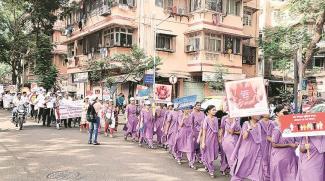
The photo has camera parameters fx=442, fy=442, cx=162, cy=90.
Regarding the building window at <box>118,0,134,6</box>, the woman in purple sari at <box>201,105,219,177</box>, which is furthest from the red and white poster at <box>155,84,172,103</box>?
the building window at <box>118,0,134,6</box>

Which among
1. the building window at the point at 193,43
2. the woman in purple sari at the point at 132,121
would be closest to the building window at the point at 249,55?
the building window at the point at 193,43

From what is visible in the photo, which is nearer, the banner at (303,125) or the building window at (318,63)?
the banner at (303,125)

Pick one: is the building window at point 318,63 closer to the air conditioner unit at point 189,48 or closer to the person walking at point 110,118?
the air conditioner unit at point 189,48

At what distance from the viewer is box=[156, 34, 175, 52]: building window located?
30.6m

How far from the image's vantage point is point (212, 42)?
31578 mm

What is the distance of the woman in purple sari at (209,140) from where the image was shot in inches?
414

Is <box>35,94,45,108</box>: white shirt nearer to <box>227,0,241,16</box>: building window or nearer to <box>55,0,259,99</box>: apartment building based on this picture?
<box>55,0,259,99</box>: apartment building

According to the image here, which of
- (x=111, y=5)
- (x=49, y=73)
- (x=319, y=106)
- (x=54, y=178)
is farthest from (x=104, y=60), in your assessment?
(x=54, y=178)

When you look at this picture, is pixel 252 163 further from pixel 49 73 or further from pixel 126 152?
pixel 49 73

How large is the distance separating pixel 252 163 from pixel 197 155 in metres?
3.88

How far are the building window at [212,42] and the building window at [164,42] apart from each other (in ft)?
7.89

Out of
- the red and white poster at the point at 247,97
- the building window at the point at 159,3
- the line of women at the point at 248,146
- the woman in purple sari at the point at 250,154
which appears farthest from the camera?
the building window at the point at 159,3

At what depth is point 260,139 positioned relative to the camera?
8.25m

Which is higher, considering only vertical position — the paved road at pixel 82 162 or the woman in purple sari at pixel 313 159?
the woman in purple sari at pixel 313 159
